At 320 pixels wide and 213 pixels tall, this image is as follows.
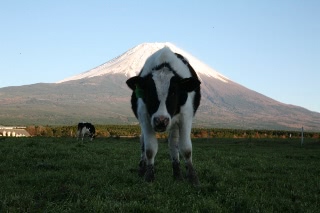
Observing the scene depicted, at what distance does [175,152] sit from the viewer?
1105 cm

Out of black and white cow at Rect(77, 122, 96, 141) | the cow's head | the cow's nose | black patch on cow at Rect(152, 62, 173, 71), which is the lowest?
black and white cow at Rect(77, 122, 96, 141)

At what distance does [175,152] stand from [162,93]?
251 cm

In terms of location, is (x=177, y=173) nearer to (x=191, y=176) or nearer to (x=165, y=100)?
(x=191, y=176)

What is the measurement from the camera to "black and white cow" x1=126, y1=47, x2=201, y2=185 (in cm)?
896

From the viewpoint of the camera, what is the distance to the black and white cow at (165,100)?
8961 mm

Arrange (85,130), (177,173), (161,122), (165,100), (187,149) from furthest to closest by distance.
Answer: (85,130) → (177,173) → (187,149) → (165,100) → (161,122)

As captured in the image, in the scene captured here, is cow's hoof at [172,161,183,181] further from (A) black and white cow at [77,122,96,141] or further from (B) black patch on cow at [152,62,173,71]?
(A) black and white cow at [77,122,96,141]

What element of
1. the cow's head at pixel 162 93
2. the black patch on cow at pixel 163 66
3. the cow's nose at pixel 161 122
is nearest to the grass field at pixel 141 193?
the cow's nose at pixel 161 122

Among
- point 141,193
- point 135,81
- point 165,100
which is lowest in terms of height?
point 141,193

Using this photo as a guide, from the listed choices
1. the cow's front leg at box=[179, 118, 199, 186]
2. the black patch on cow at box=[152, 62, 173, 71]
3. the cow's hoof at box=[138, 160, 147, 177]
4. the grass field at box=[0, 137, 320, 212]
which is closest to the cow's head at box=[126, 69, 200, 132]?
the black patch on cow at box=[152, 62, 173, 71]

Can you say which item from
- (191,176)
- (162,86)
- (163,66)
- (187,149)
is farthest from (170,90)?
(191,176)

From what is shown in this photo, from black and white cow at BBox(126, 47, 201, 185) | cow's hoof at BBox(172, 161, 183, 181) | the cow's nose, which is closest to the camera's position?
the cow's nose

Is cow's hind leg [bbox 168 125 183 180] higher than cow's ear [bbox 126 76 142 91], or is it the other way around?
cow's ear [bbox 126 76 142 91]

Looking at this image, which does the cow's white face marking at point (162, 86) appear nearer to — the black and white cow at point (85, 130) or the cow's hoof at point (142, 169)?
the cow's hoof at point (142, 169)
